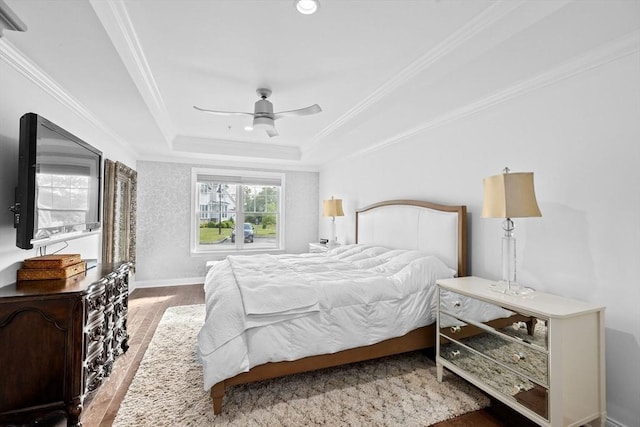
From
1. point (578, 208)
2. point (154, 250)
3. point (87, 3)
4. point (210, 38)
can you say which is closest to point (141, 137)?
point (154, 250)

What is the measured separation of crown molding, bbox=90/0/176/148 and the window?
256 centimetres

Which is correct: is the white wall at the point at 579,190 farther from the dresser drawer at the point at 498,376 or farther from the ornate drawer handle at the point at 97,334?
the ornate drawer handle at the point at 97,334

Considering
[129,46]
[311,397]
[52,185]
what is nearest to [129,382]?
[311,397]

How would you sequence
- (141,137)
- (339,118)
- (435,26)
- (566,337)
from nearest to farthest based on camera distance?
(566,337) → (435,26) → (339,118) → (141,137)

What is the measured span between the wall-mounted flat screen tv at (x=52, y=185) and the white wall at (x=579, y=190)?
11.3 feet

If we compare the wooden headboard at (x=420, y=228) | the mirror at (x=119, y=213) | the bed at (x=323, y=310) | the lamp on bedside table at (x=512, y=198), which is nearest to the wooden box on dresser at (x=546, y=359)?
the bed at (x=323, y=310)

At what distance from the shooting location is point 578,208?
206 centimetres

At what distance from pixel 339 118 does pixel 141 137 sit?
278 cm

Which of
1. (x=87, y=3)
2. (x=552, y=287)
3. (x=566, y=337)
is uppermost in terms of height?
(x=87, y=3)

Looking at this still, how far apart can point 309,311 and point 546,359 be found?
4.78 ft

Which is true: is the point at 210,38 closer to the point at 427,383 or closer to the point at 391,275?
the point at 391,275

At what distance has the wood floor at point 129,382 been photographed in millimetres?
1934

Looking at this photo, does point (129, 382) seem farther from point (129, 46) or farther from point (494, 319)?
point (494, 319)

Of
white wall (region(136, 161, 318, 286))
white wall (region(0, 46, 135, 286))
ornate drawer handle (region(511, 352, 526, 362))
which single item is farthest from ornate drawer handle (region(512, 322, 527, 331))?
white wall (region(136, 161, 318, 286))
